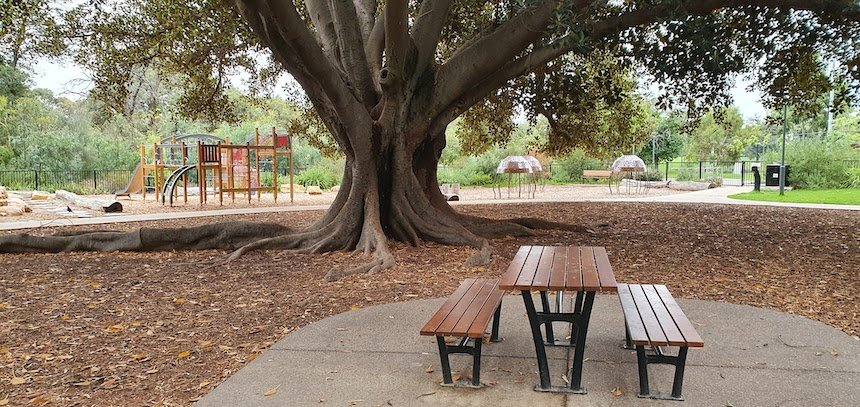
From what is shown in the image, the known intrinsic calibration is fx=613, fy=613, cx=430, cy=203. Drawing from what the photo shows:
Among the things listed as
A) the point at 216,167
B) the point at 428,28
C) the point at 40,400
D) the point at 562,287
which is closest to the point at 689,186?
the point at 216,167

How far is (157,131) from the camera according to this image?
38156 millimetres

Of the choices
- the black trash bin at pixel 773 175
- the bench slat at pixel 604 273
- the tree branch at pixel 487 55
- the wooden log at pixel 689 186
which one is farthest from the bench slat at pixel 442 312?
the wooden log at pixel 689 186

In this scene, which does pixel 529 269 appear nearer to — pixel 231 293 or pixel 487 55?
pixel 231 293

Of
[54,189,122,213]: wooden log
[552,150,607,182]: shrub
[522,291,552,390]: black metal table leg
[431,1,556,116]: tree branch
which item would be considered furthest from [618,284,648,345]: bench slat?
[552,150,607,182]: shrub

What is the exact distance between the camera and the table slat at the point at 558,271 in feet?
11.0

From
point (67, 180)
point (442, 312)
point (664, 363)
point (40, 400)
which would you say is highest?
point (67, 180)

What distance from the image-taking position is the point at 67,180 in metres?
24.5

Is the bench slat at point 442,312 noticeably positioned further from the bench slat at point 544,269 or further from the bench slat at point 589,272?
the bench slat at point 589,272

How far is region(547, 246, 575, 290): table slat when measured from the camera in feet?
11.0

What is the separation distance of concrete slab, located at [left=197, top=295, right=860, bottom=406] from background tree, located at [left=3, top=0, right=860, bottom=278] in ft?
9.56

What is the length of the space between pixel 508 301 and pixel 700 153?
119ft

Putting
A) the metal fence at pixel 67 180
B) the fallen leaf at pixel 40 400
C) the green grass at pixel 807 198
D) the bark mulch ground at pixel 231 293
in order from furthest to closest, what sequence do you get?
the metal fence at pixel 67 180 < the green grass at pixel 807 198 < the bark mulch ground at pixel 231 293 < the fallen leaf at pixel 40 400

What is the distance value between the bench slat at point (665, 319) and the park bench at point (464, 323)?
98 centimetres

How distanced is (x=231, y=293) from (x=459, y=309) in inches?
133
